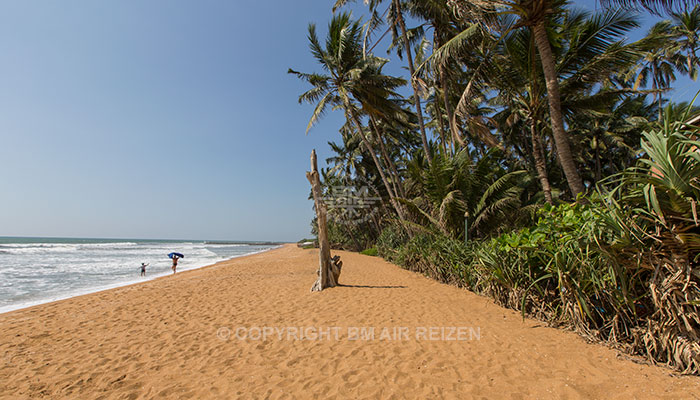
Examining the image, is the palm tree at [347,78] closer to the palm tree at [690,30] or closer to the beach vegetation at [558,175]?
the beach vegetation at [558,175]

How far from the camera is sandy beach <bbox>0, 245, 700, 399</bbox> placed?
113 inches

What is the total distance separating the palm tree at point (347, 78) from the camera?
13.2 metres

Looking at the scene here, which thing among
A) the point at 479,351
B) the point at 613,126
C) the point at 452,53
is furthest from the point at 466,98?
the point at 613,126

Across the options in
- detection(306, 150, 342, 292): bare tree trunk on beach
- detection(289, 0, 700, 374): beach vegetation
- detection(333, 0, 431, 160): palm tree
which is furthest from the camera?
detection(333, 0, 431, 160): palm tree

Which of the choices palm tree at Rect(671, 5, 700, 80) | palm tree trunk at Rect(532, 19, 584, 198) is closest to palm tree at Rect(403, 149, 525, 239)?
palm tree trunk at Rect(532, 19, 584, 198)

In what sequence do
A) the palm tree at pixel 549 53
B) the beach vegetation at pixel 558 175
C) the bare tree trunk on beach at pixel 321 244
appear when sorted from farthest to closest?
the bare tree trunk on beach at pixel 321 244, the palm tree at pixel 549 53, the beach vegetation at pixel 558 175

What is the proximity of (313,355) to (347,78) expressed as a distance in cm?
1272

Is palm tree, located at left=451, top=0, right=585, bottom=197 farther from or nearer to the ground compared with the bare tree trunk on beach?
farther from the ground

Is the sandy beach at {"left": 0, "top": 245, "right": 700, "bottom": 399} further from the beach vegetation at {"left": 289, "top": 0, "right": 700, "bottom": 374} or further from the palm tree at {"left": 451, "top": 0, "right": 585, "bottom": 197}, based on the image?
the palm tree at {"left": 451, "top": 0, "right": 585, "bottom": 197}

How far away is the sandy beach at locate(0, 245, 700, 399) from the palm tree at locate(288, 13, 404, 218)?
332 inches

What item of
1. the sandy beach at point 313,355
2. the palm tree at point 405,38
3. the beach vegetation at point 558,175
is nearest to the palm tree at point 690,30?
the beach vegetation at point 558,175

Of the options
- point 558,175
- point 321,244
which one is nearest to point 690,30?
point 558,175

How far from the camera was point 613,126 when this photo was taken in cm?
1689

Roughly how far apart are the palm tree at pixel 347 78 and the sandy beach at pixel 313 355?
27.7 ft
